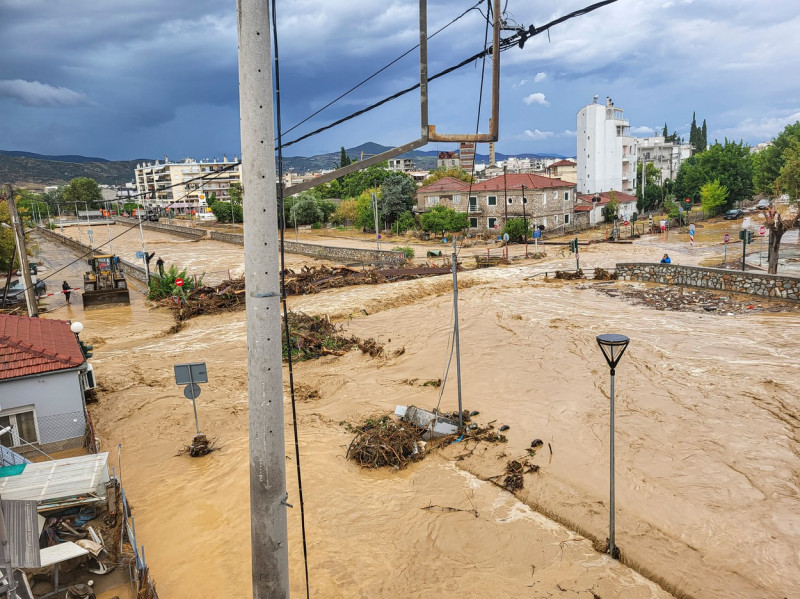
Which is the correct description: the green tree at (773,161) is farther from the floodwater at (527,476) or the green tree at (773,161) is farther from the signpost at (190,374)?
the signpost at (190,374)

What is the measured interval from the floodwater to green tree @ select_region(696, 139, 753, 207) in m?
57.8

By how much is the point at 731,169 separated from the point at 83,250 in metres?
81.7

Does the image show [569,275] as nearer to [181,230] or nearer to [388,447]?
[388,447]

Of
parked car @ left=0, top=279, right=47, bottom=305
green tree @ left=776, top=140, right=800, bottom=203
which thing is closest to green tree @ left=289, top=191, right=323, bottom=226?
parked car @ left=0, top=279, right=47, bottom=305

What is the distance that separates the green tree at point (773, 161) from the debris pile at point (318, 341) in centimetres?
6293

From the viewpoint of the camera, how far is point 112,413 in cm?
1559

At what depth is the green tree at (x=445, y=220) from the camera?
55000 mm

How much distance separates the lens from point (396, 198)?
66938 mm

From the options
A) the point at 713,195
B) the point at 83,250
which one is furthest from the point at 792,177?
the point at 83,250

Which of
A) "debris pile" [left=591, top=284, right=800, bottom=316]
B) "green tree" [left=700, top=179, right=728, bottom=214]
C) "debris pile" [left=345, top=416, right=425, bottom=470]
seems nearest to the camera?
"debris pile" [left=345, top=416, right=425, bottom=470]

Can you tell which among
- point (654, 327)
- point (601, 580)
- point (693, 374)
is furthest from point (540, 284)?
point (601, 580)

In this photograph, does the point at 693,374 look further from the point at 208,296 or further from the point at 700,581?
the point at 208,296

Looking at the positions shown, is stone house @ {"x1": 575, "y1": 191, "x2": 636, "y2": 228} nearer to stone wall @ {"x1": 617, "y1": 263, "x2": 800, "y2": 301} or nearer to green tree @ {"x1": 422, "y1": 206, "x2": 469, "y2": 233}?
green tree @ {"x1": 422, "y1": 206, "x2": 469, "y2": 233}

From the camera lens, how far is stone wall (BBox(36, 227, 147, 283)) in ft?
140
